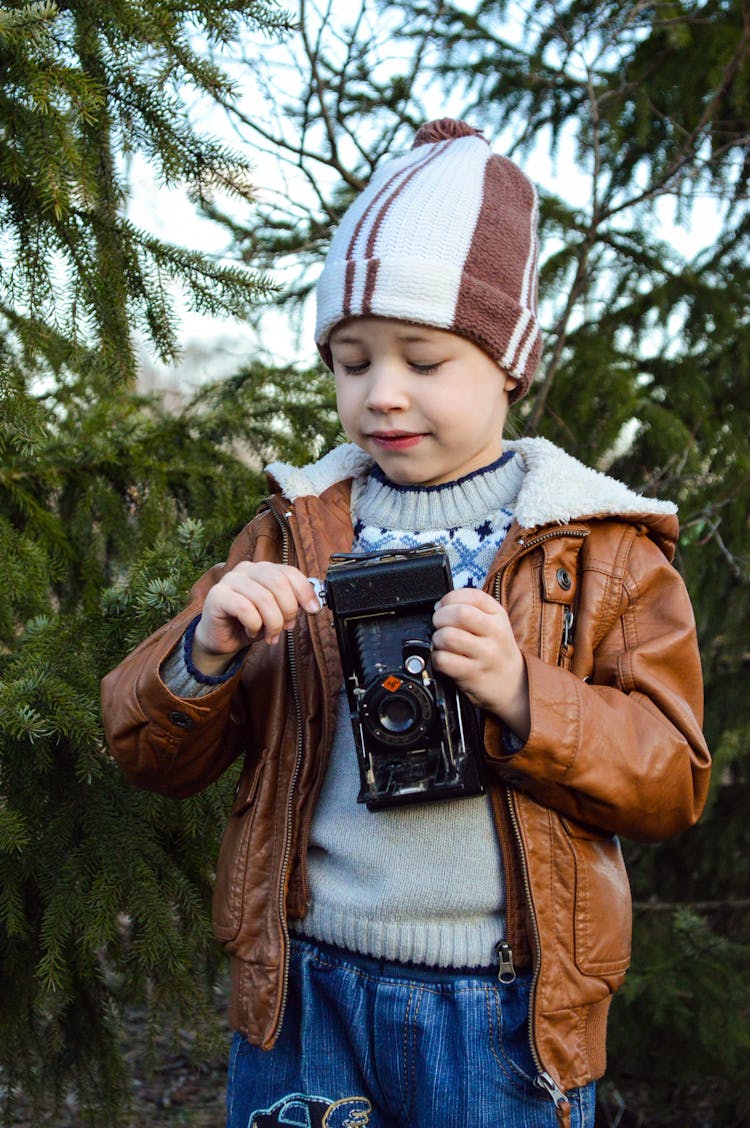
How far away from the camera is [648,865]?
3861 mm

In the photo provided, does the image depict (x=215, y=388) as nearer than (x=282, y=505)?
No

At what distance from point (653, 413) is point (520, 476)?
5.54 feet

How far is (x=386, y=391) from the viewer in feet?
5.64

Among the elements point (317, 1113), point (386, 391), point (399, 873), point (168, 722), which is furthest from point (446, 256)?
point (317, 1113)

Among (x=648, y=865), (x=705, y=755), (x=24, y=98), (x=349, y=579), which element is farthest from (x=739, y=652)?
(x=24, y=98)

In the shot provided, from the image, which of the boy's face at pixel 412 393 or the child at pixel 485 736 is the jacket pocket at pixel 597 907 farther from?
A: the boy's face at pixel 412 393

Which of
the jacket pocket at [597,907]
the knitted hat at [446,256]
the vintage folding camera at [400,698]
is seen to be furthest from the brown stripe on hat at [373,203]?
the jacket pocket at [597,907]

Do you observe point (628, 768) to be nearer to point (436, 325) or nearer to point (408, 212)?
point (436, 325)

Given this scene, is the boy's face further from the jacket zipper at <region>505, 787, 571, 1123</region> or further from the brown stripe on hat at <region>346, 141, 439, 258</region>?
the jacket zipper at <region>505, 787, 571, 1123</region>

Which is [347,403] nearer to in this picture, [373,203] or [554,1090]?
[373,203]

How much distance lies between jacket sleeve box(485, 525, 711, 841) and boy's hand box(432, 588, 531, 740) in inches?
1.3

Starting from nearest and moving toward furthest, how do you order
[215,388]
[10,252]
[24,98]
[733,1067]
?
[24,98] → [10,252] → [215,388] → [733,1067]

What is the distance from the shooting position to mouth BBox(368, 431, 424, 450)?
177 cm

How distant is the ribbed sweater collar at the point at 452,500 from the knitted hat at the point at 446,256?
6.4 inches
